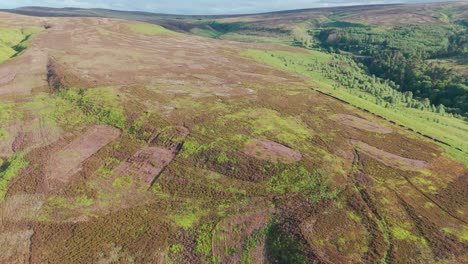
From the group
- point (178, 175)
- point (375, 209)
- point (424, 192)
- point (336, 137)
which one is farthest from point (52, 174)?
point (424, 192)

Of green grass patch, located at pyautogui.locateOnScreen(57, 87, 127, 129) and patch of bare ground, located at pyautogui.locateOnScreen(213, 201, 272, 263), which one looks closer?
patch of bare ground, located at pyautogui.locateOnScreen(213, 201, 272, 263)

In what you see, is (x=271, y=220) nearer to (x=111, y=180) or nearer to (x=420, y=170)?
(x=111, y=180)

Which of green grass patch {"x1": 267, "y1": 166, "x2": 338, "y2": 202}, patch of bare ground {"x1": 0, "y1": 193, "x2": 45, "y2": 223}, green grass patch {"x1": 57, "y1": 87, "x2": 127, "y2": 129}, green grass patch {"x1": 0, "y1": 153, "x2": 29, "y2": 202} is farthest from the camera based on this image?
green grass patch {"x1": 57, "y1": 87, "x2": 127, "y2": 129}

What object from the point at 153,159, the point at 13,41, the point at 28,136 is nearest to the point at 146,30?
the point at 13,41

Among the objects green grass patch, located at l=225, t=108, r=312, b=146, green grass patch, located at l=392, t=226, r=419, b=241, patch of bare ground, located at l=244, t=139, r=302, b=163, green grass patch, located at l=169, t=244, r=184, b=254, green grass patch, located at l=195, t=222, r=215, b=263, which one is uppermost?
green grass patch, located at l=225, t=108, r=312, b=146

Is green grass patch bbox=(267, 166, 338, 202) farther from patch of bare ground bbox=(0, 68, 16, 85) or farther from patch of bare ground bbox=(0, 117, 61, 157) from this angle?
patch of bare ground bbox=(0, 68, 16, 85)

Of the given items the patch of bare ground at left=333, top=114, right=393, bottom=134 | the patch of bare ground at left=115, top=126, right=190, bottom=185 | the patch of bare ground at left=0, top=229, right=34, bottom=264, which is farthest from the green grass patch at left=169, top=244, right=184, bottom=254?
the patch of bare ground at left=333, top=114, right=393, bottom=134

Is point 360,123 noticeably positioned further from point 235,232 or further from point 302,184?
point 235,232
